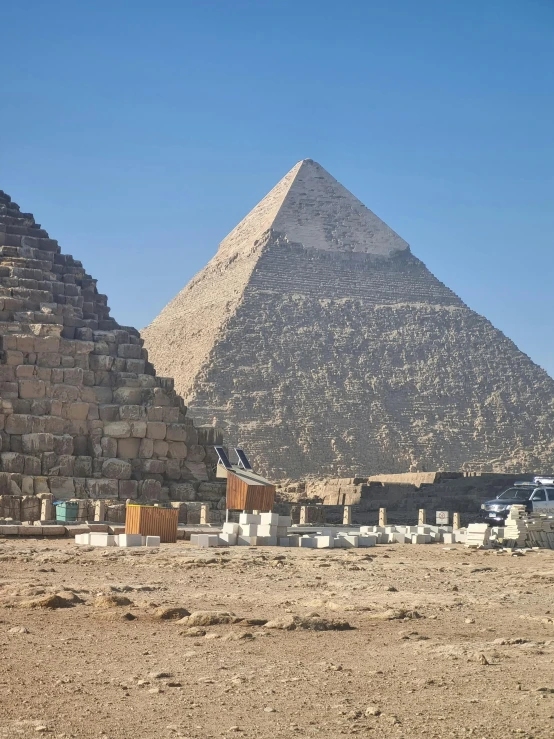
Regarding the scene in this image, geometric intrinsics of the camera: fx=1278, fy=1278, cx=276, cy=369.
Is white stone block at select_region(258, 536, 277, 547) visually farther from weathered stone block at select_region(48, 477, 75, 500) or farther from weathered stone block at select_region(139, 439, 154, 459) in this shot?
weathered stone block at select_region(139, 439, 154, 459)

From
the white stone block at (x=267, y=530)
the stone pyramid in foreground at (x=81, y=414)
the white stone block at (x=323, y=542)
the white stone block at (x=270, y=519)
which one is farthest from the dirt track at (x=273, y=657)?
the stone pyramid in foreground at (x=81, y=414)

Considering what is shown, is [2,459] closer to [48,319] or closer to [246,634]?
[48,319]

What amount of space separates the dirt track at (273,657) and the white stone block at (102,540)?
301cm

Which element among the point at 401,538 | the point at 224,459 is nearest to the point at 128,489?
the point at 224,459

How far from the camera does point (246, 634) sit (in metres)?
8.40

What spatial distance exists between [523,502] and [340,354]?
97.2 m

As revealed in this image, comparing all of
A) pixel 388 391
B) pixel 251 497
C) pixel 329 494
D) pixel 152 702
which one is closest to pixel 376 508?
pixel 329 494

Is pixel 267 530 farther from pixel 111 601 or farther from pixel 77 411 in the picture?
pixel 77 411

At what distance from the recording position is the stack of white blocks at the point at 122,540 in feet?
52.5

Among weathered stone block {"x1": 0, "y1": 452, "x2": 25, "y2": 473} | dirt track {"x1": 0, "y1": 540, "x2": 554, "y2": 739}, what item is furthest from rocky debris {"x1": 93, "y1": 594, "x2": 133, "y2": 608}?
weathered stone block {"x1": 0, "y1": 452, "x2": 25, "y2": 473}

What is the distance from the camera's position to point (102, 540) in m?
16.2

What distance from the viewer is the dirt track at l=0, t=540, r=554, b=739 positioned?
6098 millimetres

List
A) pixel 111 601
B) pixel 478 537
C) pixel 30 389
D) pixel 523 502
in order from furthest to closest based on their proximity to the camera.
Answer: pixel 523 502, pixel 30 389, pixel 478 537, pixel 111 601

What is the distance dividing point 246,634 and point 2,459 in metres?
16.5
